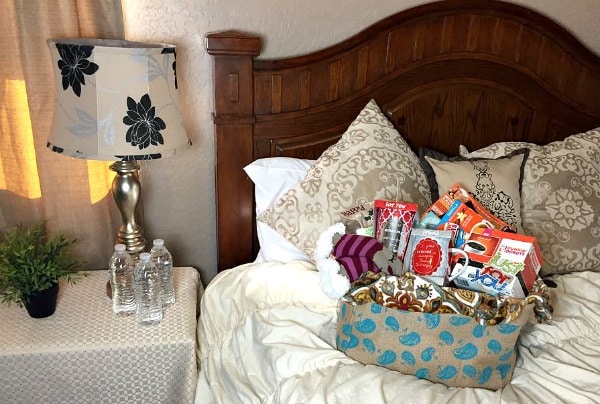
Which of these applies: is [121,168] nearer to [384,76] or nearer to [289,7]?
[289,7]

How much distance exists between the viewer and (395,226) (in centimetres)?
123

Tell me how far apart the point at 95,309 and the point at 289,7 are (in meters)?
1.07

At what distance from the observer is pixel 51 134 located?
1276mm

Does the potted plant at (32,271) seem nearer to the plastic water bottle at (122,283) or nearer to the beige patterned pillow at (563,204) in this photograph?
the plastic water bottle at (122,283)

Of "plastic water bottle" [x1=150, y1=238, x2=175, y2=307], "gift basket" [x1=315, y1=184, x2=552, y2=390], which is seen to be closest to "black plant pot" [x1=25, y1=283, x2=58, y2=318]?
"plastic water bottle" [x1=150, y1=238, x2=175, y2=307]

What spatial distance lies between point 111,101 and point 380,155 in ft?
2.50

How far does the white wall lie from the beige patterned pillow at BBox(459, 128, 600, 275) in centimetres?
56

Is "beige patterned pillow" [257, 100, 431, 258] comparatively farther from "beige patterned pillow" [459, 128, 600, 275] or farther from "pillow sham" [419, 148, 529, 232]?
"beige patterned pillow" [459, 128, 600, 275]

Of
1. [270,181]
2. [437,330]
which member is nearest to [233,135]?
[270,181]

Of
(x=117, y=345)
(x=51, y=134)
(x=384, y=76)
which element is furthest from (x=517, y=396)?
(x=51, y=134)

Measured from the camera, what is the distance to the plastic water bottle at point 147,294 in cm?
134

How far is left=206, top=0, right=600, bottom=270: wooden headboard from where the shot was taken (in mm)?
1586

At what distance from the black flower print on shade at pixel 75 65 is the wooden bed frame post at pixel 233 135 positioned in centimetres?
40

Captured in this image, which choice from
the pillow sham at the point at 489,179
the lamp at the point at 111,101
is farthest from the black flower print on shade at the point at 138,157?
the pillow sham at the point at 489,179
